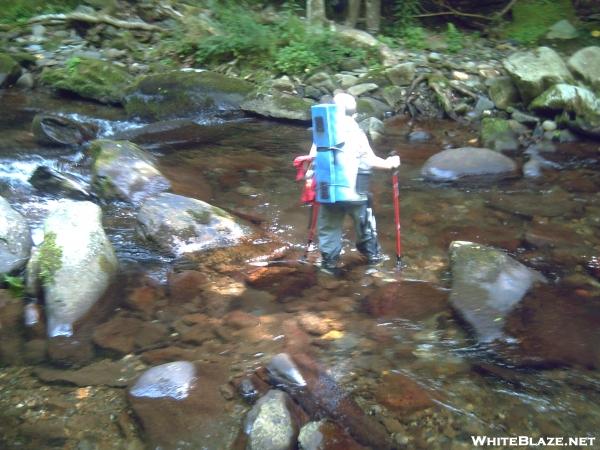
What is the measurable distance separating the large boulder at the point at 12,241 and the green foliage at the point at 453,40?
965 centimetres

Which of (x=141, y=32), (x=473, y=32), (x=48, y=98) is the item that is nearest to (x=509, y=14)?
(x=473, y=32)

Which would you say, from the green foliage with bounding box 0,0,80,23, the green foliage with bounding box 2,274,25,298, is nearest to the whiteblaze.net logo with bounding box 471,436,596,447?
the green foliage with bounding box 2,274,25,298

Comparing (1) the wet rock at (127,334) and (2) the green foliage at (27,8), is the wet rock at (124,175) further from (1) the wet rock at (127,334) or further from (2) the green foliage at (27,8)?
(2) the green foliage at (27,8)

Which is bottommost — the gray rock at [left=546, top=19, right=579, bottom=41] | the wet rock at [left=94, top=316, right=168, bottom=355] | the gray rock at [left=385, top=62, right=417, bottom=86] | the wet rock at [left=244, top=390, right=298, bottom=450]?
the wet rock at [left=94, top=316, right=168, bottom=355]

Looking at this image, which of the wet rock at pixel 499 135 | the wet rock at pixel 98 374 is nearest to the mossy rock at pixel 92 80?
the wet rock at pixel 499 135

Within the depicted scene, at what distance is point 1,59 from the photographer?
12258 millimetres

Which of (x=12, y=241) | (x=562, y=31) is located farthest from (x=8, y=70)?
(x=562, y=31)

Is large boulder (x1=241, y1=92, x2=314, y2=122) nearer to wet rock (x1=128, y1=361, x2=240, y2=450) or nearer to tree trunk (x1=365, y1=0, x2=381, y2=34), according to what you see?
tree trunk (x1=365, y1=0, x2=381, y2=34)

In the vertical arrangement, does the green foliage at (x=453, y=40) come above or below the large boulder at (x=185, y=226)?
above

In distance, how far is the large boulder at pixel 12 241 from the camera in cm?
547

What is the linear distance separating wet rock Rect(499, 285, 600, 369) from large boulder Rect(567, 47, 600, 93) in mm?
6466

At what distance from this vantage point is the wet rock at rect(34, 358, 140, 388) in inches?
164

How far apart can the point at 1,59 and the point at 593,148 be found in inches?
438

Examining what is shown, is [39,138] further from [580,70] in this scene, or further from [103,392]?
[580,70]
